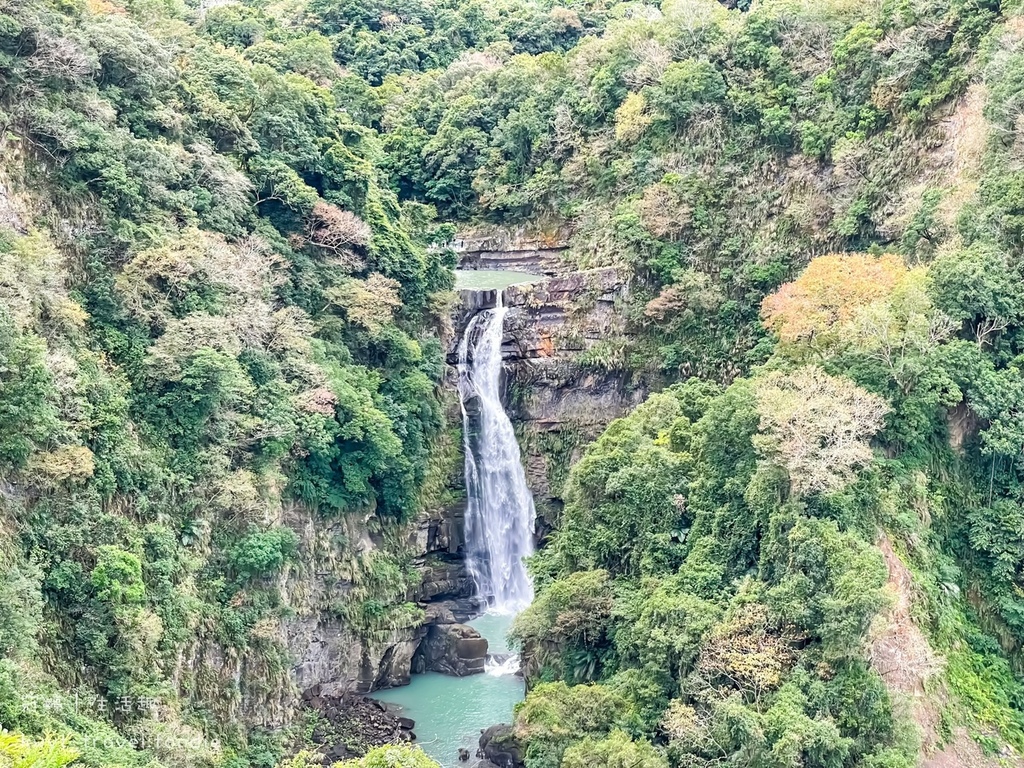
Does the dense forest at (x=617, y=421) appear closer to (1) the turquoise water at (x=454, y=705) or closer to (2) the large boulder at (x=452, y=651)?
(2) the large boulder at (x=452, y=651)

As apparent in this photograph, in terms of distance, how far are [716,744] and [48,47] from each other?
19762mm

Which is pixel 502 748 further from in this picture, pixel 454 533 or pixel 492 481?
pixel 492 481

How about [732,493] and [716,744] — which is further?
[732,493]

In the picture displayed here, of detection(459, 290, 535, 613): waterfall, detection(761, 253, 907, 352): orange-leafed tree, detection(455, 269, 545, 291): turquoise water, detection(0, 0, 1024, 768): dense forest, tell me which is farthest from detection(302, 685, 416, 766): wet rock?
detection(455, 269, 545, 291): turquoise water

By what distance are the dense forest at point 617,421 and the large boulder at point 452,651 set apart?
3.40 ft

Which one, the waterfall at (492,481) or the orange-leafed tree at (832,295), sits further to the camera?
the waterfall at (492,481)

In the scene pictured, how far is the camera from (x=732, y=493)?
19.7 m

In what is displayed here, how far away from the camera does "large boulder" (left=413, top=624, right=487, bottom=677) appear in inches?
981

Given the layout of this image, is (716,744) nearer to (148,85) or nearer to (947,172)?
(947,172)

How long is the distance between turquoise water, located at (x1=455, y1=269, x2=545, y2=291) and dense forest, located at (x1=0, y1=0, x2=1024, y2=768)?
1688 millimetres

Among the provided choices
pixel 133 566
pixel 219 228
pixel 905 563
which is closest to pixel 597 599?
pixel 905 563

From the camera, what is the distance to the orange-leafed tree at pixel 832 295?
20562mm

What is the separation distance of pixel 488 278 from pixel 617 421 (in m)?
10.8

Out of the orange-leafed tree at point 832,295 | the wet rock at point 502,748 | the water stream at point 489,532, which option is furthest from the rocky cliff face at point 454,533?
the orange-leafed tree at point 832,295
